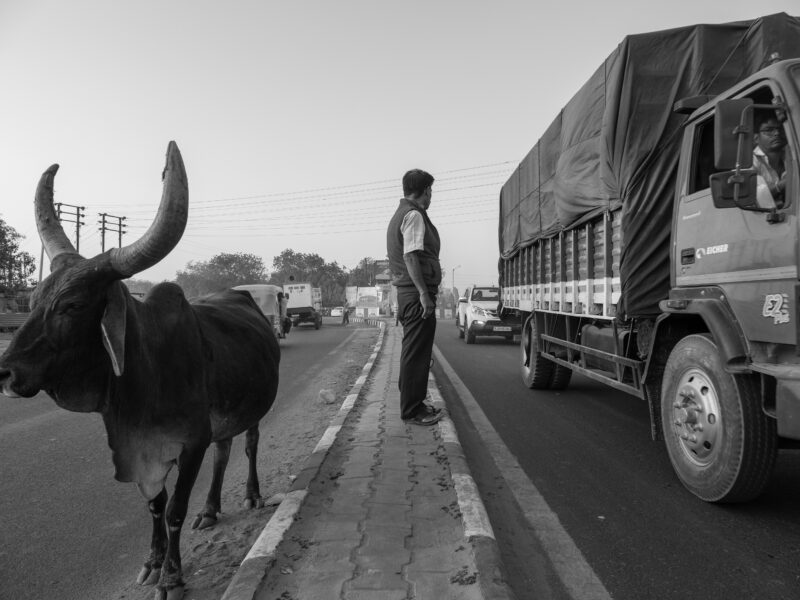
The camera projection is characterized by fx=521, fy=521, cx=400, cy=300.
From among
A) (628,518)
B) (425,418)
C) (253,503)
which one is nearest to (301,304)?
(425,418)

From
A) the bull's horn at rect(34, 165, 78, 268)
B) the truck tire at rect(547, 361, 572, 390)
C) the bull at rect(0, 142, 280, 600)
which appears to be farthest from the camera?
the truck tire at rect(547, 361, 572, 390)

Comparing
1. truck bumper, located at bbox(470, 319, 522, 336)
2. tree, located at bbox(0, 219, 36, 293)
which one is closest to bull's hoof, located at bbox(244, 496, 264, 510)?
truck bumper, located at bbox(470, 319, 522, 336)

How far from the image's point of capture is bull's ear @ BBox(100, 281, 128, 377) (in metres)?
2.17

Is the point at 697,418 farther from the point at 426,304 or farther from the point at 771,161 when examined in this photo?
the point at 426,304

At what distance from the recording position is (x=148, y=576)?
104 inches

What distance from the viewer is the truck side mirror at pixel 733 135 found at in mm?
2957

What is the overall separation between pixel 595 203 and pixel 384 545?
12.1ft

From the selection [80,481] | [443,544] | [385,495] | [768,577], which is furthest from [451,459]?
[80,481]

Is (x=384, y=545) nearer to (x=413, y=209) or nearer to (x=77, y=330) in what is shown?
(x=77, y=330)

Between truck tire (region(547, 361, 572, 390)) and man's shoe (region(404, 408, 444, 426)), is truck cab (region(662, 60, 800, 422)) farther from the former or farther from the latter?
truck tire (region(547, 361, 572, 390))

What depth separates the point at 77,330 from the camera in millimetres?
2145

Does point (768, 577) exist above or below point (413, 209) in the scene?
below

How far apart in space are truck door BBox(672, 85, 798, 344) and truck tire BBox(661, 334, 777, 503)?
38 centimetres

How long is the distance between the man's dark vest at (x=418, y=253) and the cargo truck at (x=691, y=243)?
155cm
